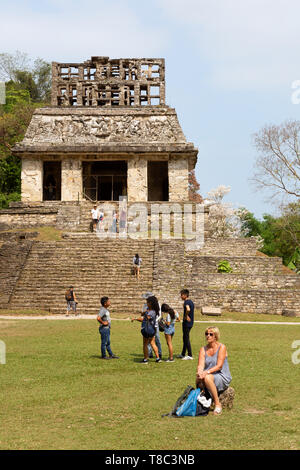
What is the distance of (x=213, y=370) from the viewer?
6.56m

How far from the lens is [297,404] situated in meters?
6.66

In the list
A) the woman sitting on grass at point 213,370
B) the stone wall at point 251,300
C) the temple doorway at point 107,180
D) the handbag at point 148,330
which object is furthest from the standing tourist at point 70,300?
the temple doorway at point 107,180

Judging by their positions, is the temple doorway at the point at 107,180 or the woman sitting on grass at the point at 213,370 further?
the temple doorway at the point at 107,180

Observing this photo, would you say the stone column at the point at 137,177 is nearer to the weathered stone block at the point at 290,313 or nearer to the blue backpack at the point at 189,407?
the weathered stone block at the point at 290,313

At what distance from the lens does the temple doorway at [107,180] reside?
3203 cm

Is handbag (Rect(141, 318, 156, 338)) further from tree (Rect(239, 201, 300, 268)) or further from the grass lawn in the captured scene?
tree (Rect(239, 201, 300, 268))

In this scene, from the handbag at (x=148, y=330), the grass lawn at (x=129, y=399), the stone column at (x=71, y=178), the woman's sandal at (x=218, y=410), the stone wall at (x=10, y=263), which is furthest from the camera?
the stone column at (x=71, y=178)

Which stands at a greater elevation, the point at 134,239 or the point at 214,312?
the point at 134,239

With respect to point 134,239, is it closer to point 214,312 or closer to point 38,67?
point 214,312

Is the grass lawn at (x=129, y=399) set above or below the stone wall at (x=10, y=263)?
below

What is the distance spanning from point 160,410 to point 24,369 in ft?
10.5

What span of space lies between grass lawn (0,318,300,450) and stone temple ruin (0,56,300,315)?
6251 millimetres

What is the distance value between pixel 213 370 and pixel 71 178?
22.9 m
